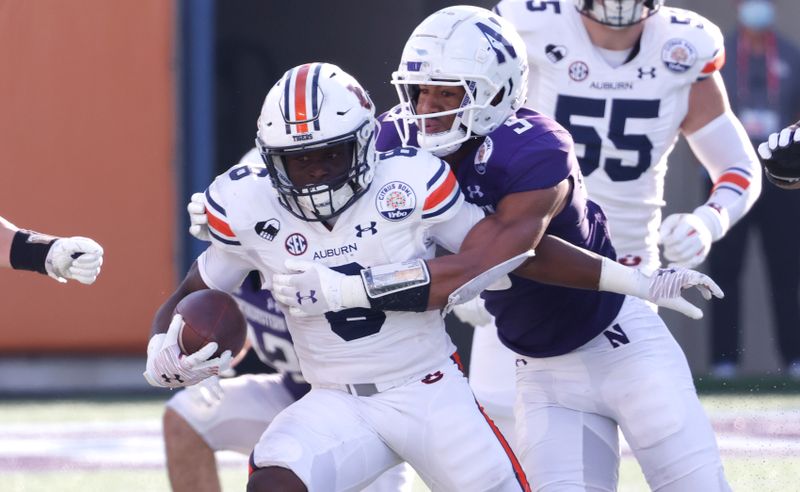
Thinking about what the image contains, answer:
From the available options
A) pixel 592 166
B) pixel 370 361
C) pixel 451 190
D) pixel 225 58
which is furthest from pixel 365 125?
pixel 225 58

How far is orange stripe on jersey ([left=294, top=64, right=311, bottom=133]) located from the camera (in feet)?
11.8

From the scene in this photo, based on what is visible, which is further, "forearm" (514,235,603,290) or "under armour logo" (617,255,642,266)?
"under armour logo" (617,255,642,266)

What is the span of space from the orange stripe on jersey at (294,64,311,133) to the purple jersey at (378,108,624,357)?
421 mm

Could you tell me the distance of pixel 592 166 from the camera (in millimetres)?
4645

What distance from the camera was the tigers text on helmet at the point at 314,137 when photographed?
3576 millimetres

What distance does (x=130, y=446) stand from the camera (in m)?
6.58

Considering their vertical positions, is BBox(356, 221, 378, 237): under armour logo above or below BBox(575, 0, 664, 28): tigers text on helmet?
below

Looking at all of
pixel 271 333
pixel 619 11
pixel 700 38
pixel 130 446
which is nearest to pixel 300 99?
pixel 271 333

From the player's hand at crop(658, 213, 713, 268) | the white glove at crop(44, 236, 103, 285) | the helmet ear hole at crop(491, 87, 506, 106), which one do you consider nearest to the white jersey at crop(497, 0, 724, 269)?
the player's hand at crop(658, 213, 713, 268)

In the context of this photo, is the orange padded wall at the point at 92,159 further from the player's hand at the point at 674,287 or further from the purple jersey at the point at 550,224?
the player's hand at the point at 674,287

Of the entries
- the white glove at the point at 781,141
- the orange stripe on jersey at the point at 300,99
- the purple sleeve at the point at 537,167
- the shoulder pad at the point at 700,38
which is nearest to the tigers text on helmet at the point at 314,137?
the orange stripe on jersey at the point at 300,99

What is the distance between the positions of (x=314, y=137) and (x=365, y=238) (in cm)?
27

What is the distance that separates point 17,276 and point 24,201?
0.41m

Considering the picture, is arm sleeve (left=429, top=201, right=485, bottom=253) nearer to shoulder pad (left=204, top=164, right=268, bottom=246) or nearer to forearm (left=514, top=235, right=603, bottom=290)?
forearm (left=514, top=235, right=603, bottom=290)
